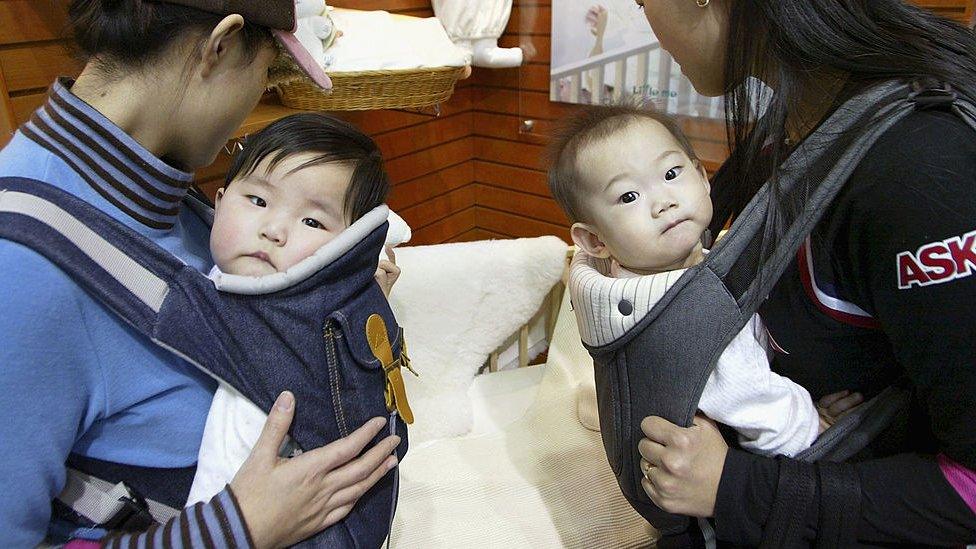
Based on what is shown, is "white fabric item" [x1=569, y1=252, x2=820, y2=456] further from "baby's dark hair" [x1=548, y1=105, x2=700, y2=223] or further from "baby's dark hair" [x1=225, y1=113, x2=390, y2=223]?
"baby's dark hair" [x1=225, y1=113, x2=390, y2=223]

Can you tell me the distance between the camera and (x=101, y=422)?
76 centimetres

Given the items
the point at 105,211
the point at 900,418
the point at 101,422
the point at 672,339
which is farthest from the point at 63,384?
the point at 900,418

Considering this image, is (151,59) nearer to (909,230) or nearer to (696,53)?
(696,53)

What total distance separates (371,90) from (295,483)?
53.2 inches

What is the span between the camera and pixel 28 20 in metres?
1.46

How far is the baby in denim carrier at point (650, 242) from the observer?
2.97 feet

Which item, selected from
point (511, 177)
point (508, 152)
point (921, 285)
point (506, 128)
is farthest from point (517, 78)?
point (921, 285)

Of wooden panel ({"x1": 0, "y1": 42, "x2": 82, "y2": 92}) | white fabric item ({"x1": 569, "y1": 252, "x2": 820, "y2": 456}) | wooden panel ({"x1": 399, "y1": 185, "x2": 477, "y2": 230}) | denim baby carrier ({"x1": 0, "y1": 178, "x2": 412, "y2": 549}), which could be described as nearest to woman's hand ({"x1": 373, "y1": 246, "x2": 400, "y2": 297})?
denim baby carrier ({"x1": 0, "y1": 178, "x2": 412, "y2": 549})

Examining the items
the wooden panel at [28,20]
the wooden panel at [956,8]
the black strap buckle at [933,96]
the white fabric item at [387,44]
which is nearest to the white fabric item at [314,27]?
the white fabric item at [387,44]

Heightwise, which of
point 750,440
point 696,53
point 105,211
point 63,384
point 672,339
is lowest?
point 750,440

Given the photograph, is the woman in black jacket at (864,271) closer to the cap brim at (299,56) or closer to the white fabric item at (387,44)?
the cap brim at (299,56)

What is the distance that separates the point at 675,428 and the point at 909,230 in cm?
39

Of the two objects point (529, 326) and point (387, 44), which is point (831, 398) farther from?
point (387, 44)

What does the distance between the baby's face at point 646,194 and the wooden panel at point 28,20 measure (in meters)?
1.23
